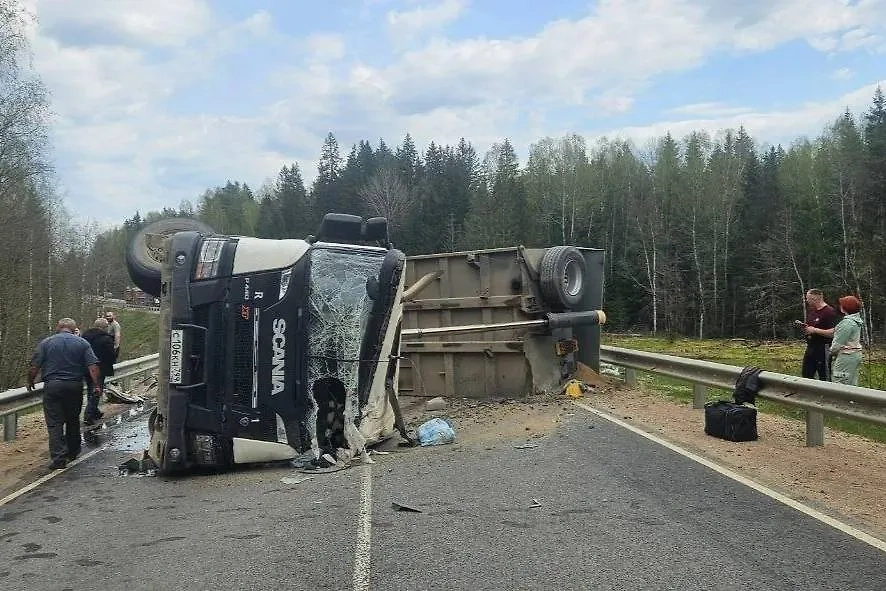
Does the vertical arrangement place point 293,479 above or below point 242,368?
below

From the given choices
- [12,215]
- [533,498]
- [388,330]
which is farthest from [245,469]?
[12,215]

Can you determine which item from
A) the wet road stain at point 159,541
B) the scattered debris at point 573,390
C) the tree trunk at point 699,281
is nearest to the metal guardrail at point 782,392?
the scattered debris at point 573,390

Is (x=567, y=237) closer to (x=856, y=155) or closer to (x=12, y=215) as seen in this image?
(x=856, y=155)

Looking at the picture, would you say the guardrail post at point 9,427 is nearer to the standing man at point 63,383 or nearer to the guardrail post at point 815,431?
the standing man at point 63,383

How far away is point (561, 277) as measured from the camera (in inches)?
423

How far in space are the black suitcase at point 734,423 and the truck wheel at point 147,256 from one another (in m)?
5.71

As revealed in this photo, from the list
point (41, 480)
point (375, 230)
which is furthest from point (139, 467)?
point (375, 230)

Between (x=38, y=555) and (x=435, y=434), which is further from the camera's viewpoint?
(x=435, y=434)

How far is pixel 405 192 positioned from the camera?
64750 mm

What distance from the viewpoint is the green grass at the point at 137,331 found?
4653cm

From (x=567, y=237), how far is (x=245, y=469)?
5172cm

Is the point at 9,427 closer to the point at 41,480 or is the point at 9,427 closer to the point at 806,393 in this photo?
the point at 41,480

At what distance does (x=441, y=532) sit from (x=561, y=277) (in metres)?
6.31

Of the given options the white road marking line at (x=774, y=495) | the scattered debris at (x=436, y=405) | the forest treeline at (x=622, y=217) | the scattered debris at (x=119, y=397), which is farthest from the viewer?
the forest treeline at (x=622, y=217)
